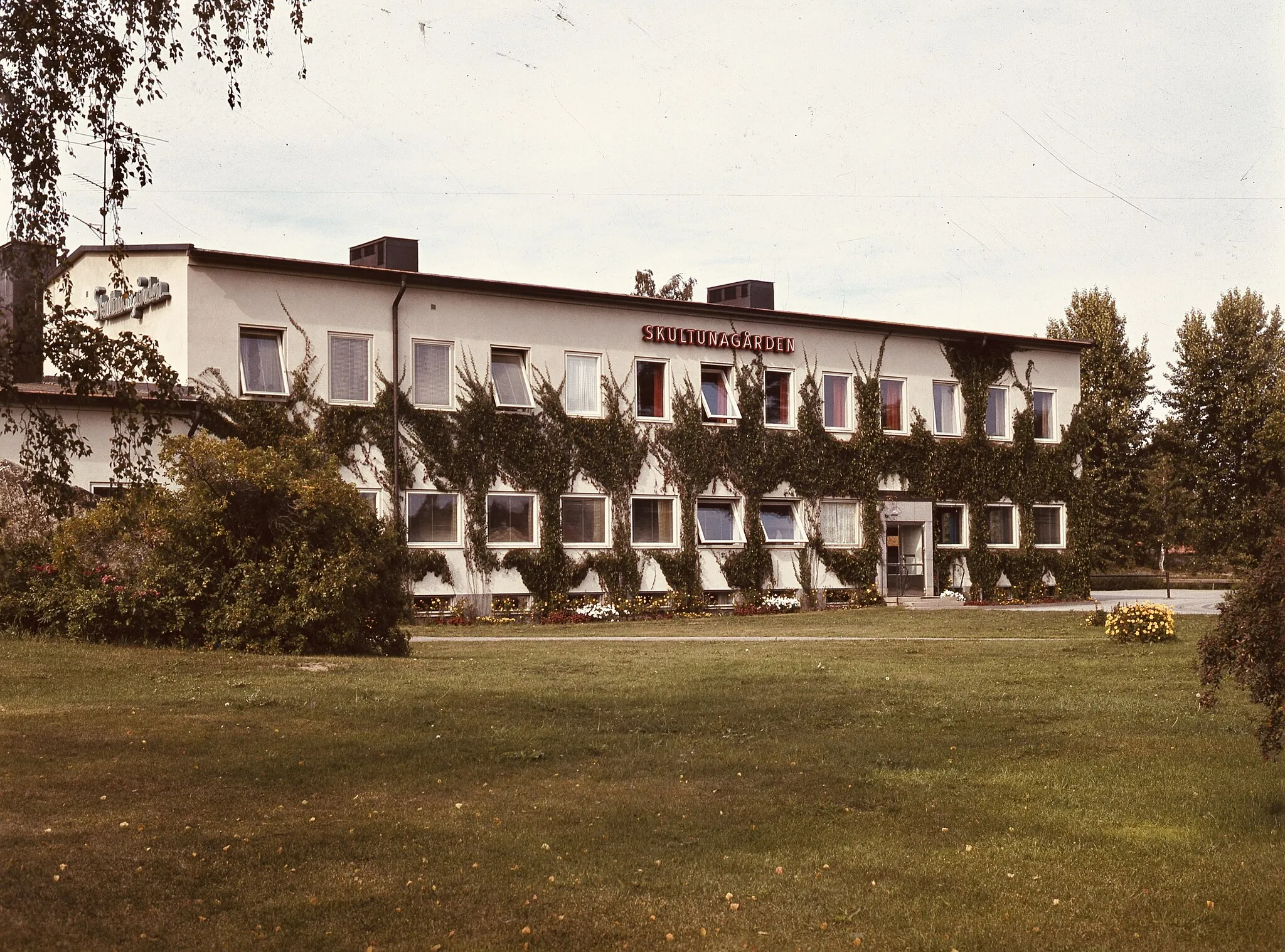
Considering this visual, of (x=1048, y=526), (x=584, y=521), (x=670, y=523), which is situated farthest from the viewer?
(x=1048, y=526)

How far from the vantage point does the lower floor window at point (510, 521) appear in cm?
3512

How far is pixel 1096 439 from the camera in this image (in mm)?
68312

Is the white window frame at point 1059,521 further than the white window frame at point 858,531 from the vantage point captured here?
Yes

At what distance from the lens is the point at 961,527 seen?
42906mm

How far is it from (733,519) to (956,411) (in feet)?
30.6

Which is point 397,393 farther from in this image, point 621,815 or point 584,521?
point 621,815

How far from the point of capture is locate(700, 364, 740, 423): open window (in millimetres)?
38750

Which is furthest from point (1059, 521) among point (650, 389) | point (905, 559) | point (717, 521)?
point (650, 389)

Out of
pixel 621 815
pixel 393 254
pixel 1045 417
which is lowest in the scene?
pixel 621 815

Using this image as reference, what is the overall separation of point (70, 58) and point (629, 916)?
720cm

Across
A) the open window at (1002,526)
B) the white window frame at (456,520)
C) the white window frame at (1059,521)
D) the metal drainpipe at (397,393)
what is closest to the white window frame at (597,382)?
the white window frame at (456,520)

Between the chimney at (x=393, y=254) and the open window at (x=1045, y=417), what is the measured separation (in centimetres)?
2149

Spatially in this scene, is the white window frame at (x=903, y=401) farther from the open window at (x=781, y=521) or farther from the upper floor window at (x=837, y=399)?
the open window at (x=781, y=521)

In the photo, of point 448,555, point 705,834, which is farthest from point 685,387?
point 705,834
